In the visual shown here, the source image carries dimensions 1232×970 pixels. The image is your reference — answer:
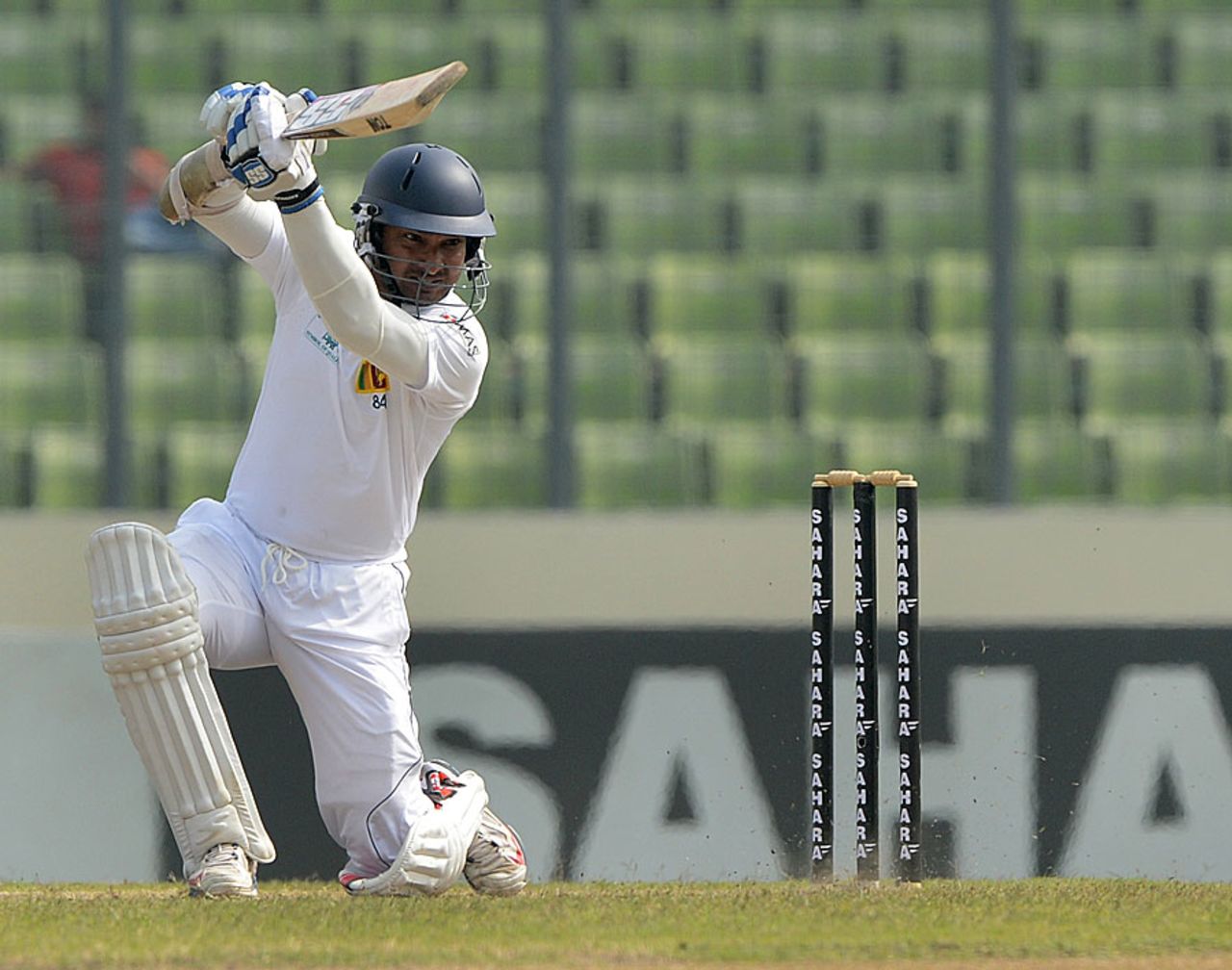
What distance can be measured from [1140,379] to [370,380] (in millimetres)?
2772

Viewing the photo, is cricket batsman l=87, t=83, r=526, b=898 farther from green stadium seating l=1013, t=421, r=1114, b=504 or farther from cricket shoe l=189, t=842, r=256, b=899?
green stadium seating l=1013, t=421, r=1114, b=504

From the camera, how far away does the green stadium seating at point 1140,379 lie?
6.79 meters

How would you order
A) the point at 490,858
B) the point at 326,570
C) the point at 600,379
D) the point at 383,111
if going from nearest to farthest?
the point at 383,111, the point at 326,570, the point at 490,858, the point at 600,379

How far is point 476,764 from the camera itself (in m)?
6.31

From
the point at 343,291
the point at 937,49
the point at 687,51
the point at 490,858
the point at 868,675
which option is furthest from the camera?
the point at 687,51

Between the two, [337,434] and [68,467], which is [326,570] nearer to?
[337,434]

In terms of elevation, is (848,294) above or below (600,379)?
above

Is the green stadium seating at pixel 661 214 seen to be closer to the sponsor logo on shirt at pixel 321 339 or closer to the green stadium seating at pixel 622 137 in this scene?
the green stadium seating at pixel 622 137

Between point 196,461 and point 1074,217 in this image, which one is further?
point 1074,217

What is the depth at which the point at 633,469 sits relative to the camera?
6.62 meters

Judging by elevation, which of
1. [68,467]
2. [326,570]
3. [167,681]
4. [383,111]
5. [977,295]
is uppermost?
[383,111]

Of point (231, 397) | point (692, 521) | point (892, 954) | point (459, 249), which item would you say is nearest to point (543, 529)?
point (692, 521)

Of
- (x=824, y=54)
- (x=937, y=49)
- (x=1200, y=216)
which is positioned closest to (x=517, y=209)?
(x=824, y=54)

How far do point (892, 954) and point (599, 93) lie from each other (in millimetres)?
3351
